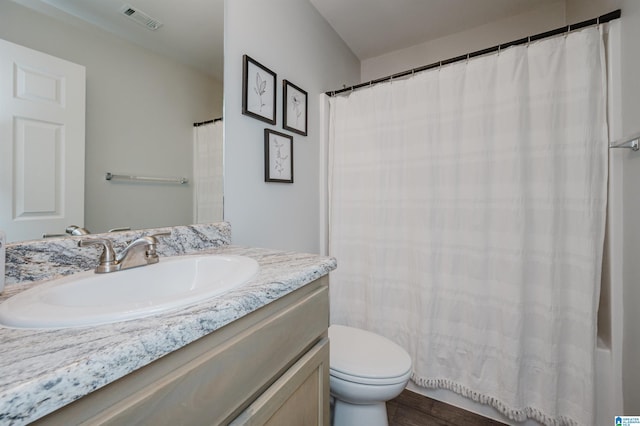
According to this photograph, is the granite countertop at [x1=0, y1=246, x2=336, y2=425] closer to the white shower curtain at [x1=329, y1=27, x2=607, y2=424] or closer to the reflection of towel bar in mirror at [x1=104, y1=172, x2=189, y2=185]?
the reflection of towel bar in mirror at [x1=104, y1=172, x2=189, y2=185]

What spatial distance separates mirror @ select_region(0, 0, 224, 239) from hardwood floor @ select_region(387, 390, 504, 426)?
140 centimetres

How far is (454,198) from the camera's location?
1454 mm

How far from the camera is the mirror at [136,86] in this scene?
75cm

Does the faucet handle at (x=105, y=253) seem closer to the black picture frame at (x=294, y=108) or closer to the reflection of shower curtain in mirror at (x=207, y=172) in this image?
the reflection of shower curtain in mirror at (x=207, y=172)

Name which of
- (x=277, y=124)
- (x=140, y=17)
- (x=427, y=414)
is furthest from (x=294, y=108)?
(x=427, y=414)

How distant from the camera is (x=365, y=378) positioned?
105 cm

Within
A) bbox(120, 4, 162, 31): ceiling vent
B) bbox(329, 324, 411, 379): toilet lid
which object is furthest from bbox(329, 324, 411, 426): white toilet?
bbox(120, 4, 162, 31): ceiling vent

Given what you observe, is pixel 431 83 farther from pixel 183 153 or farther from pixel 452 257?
pixel 183 153

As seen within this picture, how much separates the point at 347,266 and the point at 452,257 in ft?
2.11

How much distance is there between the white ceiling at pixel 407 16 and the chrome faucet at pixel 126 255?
181 centimetres

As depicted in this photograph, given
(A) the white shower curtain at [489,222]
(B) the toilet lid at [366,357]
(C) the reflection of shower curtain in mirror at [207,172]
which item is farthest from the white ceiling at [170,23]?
(B) the toilet lid at [366,357]

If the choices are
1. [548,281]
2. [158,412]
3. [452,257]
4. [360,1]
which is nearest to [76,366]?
[158,412]

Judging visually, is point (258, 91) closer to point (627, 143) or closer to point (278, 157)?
point (278, 157)

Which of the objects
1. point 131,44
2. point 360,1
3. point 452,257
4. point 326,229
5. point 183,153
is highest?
point 360,1
